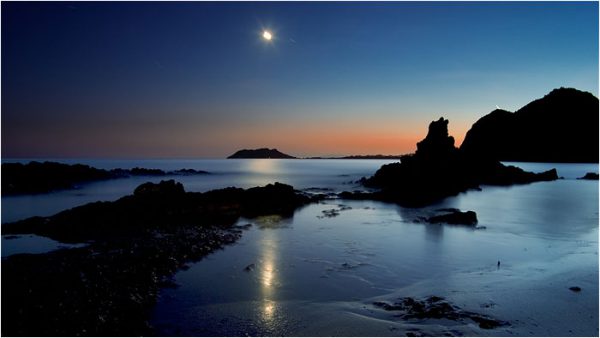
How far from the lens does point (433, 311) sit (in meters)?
9.80

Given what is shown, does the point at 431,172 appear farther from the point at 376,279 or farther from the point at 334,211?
the point at 376,279

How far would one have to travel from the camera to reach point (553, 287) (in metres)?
11.9

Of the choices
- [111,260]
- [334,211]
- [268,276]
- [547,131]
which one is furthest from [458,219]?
Result: [547,131]

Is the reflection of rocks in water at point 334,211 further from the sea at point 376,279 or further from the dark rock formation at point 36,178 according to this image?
the dark rock formation at point 36,178

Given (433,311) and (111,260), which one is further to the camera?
(111,260)

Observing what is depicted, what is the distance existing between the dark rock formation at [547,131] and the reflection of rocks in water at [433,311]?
161m

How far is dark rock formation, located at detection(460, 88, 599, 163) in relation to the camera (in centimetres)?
16612

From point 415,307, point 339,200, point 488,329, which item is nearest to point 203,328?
point 415,307

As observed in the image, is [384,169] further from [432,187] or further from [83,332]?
[83,332]

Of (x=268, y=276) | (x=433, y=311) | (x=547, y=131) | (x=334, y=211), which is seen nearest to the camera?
(x=433, y=311)

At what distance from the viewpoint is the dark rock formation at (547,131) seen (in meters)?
166

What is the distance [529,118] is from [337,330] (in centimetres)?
21576

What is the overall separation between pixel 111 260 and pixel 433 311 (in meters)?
12.2

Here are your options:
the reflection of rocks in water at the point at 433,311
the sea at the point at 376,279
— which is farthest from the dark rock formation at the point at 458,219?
the reflection of rocks in water at the point at 433,311
